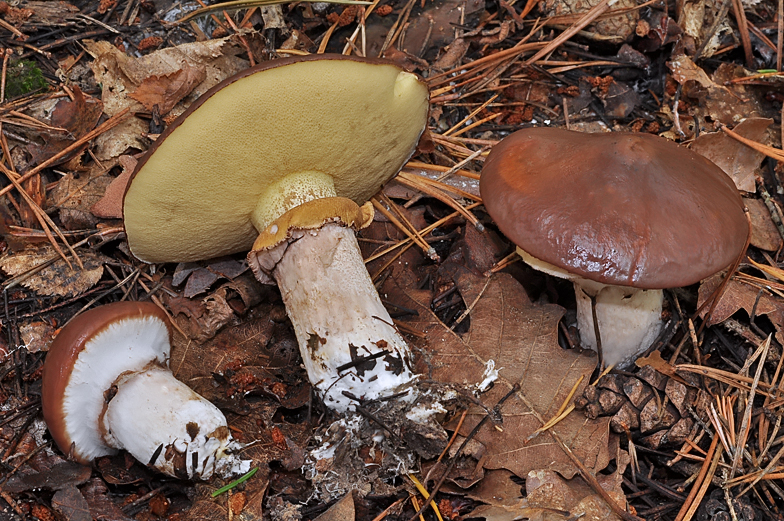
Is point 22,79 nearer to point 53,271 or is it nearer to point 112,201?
point 112,201

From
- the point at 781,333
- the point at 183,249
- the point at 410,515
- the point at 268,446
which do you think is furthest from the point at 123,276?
the point at 781,333

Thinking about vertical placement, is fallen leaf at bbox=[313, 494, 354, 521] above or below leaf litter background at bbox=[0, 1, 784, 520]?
below

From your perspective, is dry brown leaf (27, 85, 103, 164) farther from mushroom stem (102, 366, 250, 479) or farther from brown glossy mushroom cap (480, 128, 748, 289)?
brown glossy mushroom cap (480, 128, 748, 289)

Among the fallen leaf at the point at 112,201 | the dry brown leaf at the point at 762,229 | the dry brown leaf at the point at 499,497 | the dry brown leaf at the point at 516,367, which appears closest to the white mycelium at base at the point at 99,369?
the fallen leaf at the point at 112,201

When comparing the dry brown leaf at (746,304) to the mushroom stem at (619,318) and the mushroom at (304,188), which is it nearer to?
the mushroom stem at (619,318)

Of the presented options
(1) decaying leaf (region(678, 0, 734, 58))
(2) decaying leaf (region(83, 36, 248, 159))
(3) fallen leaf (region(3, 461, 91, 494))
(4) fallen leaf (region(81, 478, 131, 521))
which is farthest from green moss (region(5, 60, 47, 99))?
(1) decaying leaf (region(678, 0, 734, 58))
